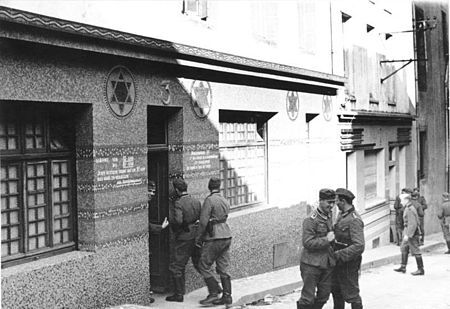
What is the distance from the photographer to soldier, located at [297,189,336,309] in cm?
828

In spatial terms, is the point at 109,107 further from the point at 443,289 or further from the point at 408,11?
the point at 408,11

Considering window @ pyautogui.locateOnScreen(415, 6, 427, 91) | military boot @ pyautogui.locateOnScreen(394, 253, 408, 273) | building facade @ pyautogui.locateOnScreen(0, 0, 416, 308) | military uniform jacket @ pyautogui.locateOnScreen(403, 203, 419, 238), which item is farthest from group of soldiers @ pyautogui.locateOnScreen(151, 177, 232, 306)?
window @ pyautogui.locateOnScreen(415, 6, 427, 91)

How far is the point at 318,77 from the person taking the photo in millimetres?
14352

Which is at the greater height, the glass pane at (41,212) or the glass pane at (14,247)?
the glass pane at (41,212)

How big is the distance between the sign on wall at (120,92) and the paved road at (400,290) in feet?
12.0

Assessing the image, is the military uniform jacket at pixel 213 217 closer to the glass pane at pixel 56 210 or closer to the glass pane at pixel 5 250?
the glass pane at pixel 56 210

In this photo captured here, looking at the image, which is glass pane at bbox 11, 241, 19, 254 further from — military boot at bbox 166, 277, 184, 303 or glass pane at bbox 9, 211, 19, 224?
military boot at bbox 166, 277, 184, 303

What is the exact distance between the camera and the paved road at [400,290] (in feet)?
34.0

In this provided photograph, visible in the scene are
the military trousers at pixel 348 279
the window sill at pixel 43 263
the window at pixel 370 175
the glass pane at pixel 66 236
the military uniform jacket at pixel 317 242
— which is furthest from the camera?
the window at pixel 370 175

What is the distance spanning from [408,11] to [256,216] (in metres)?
13.9

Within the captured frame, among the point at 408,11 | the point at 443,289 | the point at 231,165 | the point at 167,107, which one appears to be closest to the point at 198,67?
the point at 167,107

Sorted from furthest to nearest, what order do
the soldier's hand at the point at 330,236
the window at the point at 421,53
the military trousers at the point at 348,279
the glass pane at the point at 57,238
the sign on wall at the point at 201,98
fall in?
the window at the point at 421,53
the sign on wall at the point at 201,98
the military trousers at the point at 348,279
the soldier's hand at the point at 330,236
the glass pane at the point at 57,238

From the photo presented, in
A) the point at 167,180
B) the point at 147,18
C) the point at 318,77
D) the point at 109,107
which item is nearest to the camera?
the point at 109,107

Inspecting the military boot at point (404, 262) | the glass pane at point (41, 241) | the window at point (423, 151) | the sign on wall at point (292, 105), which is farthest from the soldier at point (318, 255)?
the window at point (423, 151)
